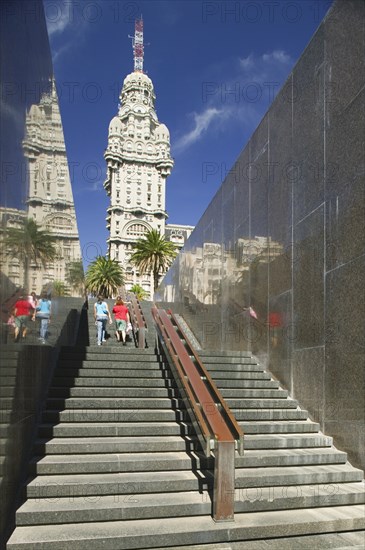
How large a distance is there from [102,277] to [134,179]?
63582mm

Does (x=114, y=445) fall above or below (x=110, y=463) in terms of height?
above

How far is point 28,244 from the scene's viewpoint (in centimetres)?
436

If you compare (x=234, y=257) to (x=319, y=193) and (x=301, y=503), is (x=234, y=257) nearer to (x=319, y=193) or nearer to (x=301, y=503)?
(x=319, y=193)

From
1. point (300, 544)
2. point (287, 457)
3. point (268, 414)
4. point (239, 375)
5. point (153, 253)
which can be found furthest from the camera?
point (153, 253)

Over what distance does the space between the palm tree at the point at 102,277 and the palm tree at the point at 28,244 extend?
37.7m

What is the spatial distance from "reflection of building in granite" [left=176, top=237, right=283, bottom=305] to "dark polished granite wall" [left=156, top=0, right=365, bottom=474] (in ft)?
0.21

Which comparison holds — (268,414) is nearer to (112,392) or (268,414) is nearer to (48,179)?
(112,392)

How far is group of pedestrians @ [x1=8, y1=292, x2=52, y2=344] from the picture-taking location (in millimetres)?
3848

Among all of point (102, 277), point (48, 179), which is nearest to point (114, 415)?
point (48, 179)

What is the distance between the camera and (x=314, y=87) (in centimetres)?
677

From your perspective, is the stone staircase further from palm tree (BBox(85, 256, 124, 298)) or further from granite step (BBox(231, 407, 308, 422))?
palm tree (BBox(85, 256, 124, 298))

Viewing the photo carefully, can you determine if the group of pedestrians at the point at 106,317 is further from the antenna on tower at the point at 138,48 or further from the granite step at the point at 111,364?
A: the antenna on tower at the point at 138,48

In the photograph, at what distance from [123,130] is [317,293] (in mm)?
111424

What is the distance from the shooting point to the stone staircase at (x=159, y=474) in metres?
3.94
